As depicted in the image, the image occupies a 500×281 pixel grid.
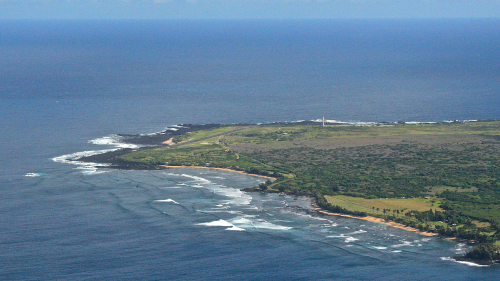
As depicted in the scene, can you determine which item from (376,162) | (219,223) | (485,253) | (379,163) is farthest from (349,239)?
(376,162)

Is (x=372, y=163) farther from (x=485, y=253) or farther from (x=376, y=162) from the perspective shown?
(x=485, y=253)

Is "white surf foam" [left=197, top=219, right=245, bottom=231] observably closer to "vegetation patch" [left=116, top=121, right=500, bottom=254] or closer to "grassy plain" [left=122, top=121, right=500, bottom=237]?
"vegetation patch" [left=116, top=121, right=500, bottom=254]

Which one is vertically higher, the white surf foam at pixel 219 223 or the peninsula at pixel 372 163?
the peninsula at pixel 372 163

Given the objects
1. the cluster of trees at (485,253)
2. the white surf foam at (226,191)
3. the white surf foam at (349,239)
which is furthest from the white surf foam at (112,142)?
the cluster of trees at (485,253)

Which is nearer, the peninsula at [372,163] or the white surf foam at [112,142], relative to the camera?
the peninsula at [372,163]

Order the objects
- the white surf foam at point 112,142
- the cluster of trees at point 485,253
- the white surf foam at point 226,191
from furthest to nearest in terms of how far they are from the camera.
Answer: the white surf foam at point 112,142, the white surf foam at point 226,191, the cluster of trees at point 485,253

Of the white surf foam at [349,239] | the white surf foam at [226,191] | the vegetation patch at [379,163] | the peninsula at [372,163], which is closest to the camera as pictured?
the white surf foam at [349,239]

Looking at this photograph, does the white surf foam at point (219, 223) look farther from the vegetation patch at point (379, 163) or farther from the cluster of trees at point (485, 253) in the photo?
the cluster of trees at point (485, 253)

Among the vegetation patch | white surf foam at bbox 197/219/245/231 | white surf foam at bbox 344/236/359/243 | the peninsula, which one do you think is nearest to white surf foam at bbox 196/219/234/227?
white surf foam at bbox 197/219/245/231

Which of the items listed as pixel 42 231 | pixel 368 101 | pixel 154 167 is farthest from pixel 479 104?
pixel 42 231
